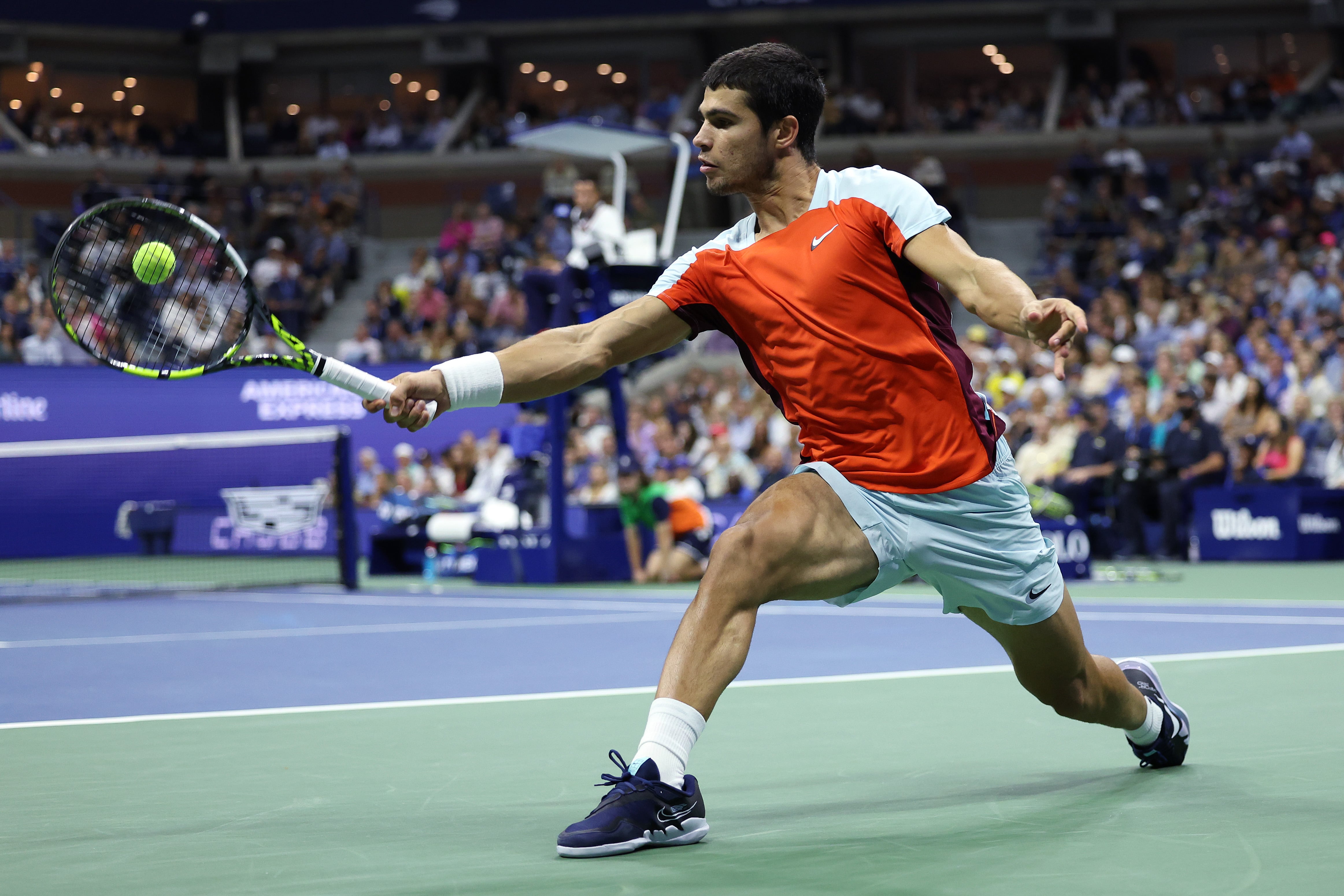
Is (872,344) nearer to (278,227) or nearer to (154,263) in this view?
(154,263)

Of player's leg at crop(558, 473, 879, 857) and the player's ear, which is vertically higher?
the player's ear

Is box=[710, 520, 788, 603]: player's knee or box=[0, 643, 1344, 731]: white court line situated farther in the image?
box=[0, 643, 1344, 731]: white court line

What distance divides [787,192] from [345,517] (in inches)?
418

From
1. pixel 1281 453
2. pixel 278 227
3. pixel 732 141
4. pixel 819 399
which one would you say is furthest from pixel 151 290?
pixel 278 227

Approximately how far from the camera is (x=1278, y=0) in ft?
97.5

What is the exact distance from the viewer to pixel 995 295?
353cm

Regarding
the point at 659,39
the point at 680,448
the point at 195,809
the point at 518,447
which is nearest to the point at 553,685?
the point at 195,809

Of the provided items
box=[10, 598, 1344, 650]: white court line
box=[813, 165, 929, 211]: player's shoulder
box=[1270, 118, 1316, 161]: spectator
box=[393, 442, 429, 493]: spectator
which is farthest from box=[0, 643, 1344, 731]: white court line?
box=[1270, 118, 1316, 161]: spectator

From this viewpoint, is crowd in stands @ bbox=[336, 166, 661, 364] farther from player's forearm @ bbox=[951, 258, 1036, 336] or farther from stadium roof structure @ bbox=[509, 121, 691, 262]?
player's forearm @ bbox=[951, 258, 1036, 336]

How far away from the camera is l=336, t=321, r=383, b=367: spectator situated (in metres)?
22.8

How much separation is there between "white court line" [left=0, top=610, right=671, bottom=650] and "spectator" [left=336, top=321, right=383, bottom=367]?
37.4ft

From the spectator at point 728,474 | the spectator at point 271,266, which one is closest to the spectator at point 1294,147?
the spectator at point 728,474

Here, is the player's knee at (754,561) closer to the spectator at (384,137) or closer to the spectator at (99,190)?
the spectator at (99,190)

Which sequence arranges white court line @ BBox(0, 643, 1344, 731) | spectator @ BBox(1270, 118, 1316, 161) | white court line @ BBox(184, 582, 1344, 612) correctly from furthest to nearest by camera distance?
spectator @ BBox(1270, 118, 1316, 161)
white court line @ BBox(184, 582, 1344, 612)
white court line @ BBox(0, 643, 1344, 731)
